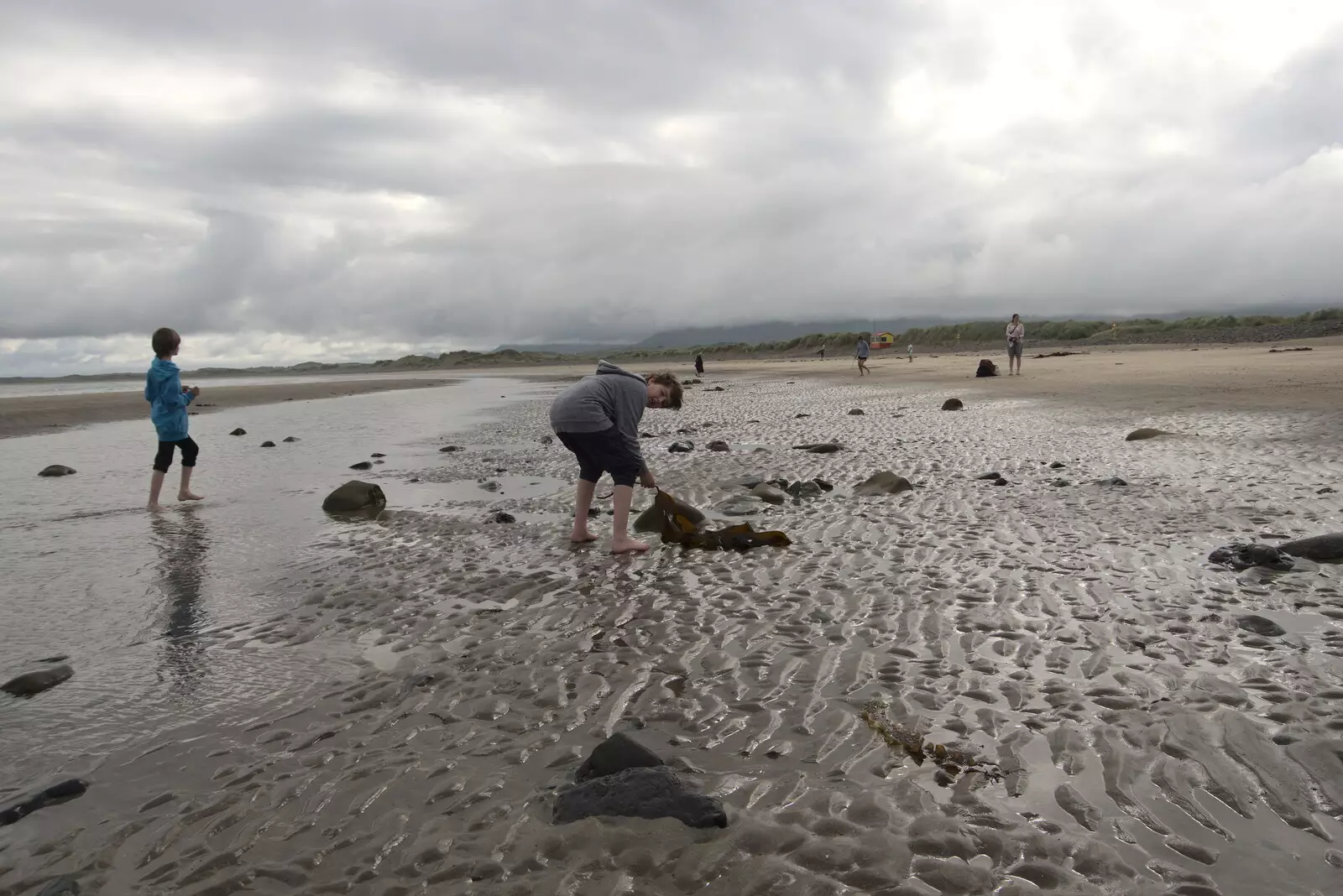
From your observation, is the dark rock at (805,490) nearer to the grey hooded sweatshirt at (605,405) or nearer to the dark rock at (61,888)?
the grey hooded sweatshirt at (605,405)

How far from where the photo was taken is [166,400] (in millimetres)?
11062

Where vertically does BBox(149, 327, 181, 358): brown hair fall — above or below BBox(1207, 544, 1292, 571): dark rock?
above

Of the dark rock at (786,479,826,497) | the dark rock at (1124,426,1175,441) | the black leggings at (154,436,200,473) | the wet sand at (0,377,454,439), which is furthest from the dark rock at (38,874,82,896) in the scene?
the wet sand at (0,377,454,439)

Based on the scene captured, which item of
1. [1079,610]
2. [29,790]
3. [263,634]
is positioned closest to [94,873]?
[29,790]

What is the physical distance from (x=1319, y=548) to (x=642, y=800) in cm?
575

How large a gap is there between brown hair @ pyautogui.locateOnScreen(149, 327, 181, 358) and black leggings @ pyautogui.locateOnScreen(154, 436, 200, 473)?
1.20 metres

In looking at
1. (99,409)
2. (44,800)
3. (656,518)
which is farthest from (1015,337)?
(99,409)

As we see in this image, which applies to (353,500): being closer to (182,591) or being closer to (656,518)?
(182,591)

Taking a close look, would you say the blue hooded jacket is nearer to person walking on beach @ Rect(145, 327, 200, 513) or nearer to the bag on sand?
person walking on beach @ Rect(145, 327, 200, 513)

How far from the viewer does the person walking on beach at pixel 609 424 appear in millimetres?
7586

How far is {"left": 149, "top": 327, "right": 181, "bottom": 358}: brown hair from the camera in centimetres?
1068

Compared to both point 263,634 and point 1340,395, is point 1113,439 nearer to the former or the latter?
point 1340,395

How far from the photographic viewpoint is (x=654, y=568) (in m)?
6.82

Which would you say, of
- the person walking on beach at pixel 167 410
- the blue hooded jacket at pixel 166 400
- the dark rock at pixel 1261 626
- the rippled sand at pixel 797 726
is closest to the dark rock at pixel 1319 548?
the rippled sand at pixel 797 726
